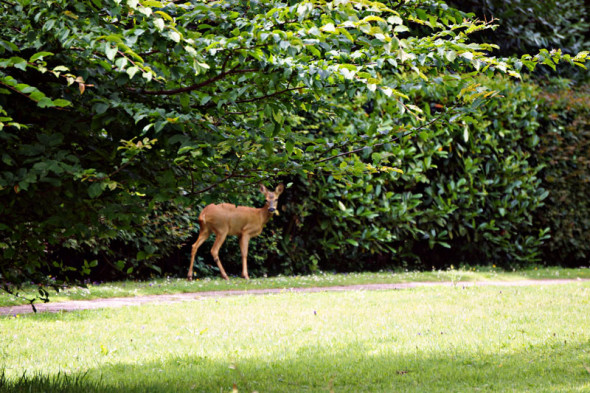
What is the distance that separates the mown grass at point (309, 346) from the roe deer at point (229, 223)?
290 cm

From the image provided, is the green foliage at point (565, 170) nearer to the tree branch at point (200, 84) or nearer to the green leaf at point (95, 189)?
the tree branch at point (200, 84)

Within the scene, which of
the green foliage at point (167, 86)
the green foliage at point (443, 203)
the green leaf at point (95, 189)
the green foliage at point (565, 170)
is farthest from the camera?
the green foliage at point (565, 170)

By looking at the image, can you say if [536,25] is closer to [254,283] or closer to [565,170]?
[565,170]

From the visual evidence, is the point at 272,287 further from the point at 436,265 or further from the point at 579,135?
the point at 579,135

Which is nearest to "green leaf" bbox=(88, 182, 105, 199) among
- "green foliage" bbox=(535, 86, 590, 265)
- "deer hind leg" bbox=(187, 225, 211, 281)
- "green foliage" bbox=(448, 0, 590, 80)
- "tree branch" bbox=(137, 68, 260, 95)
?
"tree branch" bbox=(137, 68, 260, 95)

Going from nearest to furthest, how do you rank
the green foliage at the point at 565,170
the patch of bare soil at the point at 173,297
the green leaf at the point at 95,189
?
the green leaf at the point at 95,189
the patch of bare soil at the point at 173,297
the green foliage at the point at 565,170

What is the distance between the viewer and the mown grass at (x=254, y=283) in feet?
28.6

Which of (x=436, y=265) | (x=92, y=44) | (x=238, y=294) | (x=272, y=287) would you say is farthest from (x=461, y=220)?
(x=92, y=44)

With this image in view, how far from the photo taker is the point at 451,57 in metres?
2.86

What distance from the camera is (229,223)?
10875 mm

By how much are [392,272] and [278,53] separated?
410 inches

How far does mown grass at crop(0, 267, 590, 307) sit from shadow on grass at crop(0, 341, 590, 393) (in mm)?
3803

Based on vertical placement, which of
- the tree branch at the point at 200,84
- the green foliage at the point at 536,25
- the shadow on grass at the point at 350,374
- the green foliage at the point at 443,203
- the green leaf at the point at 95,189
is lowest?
the green foliage at the point at 443,203

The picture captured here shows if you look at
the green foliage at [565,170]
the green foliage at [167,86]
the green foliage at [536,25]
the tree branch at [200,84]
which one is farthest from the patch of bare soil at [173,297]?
the green foliage at [536,25]
